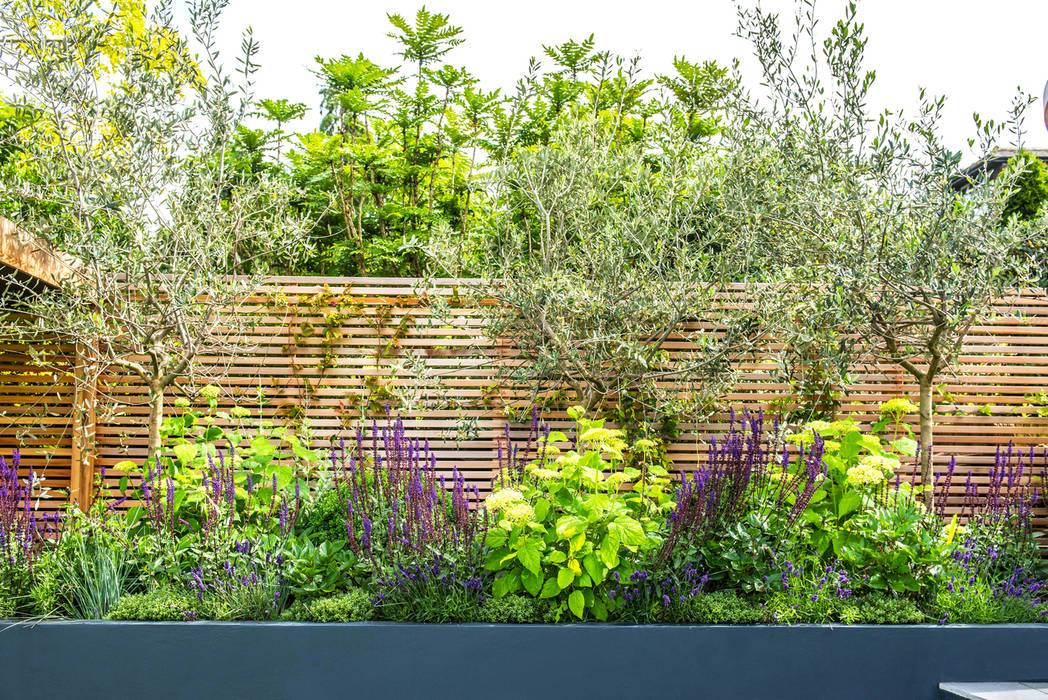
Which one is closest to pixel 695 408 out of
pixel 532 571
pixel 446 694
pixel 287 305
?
pixel 532 571

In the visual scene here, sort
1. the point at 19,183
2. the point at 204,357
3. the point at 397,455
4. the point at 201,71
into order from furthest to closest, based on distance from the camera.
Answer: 1. the point at 204,357
2. the point at 201,71
3. the point at 19,183
4. the point at 397,455

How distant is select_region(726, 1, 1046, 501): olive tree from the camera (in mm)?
3350

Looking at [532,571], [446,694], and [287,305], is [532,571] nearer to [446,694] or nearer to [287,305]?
[446,694]

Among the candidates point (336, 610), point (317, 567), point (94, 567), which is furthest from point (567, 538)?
point (94, 567)

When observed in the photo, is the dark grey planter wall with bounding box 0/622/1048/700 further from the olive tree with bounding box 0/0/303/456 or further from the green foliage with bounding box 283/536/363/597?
the olive tree with bounding box 0/0/303/456

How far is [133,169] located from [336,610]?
2.64 meters

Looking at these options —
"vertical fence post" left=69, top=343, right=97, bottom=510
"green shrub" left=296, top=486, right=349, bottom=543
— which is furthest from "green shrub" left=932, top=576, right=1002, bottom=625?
"vertical fence post" left=69, top=343, right=97, bottom=510

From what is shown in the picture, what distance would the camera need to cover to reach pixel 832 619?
2.80 metres

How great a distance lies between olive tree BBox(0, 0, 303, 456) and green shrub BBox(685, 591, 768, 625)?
2.85 m

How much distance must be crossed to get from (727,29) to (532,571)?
123 inches

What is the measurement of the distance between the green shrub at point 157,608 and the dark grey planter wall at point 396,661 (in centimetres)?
7

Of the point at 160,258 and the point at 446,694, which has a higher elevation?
the point at 160,258

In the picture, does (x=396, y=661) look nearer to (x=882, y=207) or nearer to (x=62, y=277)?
(x=882, y=207)

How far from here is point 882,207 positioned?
336cm
